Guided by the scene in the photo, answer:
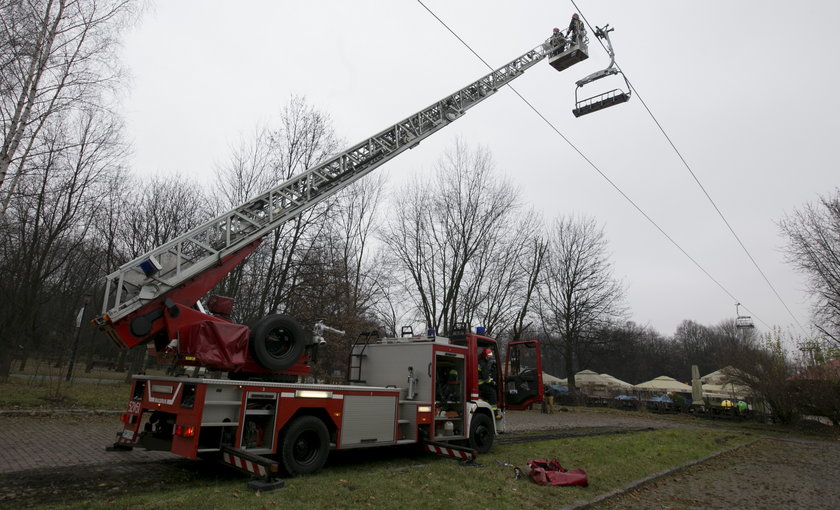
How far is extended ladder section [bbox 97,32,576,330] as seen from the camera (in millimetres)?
7062

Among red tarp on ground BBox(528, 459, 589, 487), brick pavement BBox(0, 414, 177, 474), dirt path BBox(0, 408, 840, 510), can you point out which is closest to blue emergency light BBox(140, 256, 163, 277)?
dirt path BBox(0, 408, 840, 510)

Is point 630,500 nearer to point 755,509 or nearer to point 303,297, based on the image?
point 755,509

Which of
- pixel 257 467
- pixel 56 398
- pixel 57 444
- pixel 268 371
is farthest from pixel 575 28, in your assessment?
pixel 56 398

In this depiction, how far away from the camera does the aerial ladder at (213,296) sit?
6.99m

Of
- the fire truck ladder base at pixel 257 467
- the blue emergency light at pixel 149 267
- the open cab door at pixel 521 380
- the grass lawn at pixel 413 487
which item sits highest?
the blue emergency light at pixel 149 267

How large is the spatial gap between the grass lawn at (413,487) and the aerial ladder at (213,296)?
73.9 inches

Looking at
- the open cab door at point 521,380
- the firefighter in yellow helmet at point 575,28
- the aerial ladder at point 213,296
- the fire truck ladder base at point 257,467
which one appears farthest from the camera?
the firefighter in yellow helmet at point 575,28

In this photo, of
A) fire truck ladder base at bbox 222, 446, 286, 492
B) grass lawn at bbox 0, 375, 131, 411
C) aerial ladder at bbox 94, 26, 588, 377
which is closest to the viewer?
fire truck ladder base at bbox 222, 446, 286, 492

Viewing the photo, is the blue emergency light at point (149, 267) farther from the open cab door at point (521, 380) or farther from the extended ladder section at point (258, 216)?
the open cab door at point (521, 380)

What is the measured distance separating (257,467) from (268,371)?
5.84 ft

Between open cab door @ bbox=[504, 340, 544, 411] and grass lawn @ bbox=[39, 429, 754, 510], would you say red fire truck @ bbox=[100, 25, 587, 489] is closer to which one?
grass lawn @ bbox=[39, 429, 754, 510]

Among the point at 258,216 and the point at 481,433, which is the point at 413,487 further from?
the point at 258,216

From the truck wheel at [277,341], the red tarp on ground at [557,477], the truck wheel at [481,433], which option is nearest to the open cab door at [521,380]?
the truck wheel at [481,433]

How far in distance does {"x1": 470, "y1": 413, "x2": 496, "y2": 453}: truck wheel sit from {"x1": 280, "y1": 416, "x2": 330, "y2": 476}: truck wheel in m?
3.95
